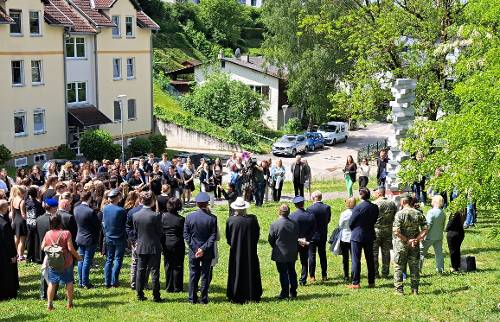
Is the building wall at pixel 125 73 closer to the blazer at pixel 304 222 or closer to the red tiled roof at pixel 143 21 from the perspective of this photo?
the red tiled roof at pixel 143 21

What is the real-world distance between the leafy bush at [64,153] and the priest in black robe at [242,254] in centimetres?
2949

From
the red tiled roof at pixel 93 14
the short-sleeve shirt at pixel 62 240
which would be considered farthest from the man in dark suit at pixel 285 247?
the red tiled roof at pixel 93 14

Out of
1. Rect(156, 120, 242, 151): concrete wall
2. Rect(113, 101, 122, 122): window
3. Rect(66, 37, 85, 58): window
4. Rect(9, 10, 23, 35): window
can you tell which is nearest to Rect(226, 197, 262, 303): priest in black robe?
Rect(9, 10, 23, 35): window

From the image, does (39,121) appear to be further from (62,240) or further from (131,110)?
(62,240)

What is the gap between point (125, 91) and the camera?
45.8 m

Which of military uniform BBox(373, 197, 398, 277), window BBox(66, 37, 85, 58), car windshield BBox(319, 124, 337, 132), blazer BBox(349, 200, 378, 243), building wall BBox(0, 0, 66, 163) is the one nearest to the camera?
blazer BBox(349, 200, 378, 243)

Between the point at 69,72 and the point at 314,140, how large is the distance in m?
19.6

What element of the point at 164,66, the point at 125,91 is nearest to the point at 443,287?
the point at 125,91

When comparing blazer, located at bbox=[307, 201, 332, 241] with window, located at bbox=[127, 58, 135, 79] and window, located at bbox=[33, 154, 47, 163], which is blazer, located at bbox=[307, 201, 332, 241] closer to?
window, located at bbox=[33, 154, 47, 163]

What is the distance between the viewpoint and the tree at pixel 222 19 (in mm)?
87000

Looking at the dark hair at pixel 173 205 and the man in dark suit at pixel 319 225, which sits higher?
the dark hair at pixel 173 205

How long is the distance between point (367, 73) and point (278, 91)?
29322 millimetres

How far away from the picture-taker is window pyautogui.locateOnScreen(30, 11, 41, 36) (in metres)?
38.1

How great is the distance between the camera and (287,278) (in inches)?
488
